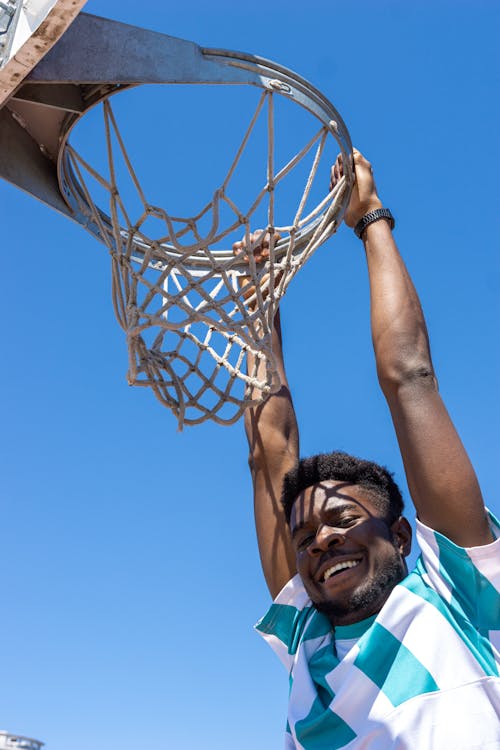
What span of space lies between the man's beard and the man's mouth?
0.27 feet

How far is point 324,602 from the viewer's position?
3.11m

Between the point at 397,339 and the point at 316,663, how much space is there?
1.22m

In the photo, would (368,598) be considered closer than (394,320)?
Yes

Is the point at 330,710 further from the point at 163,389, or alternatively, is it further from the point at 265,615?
the point at 163,389

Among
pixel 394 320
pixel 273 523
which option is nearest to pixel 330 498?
pixel 273 523

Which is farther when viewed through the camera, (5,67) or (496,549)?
(5,67)

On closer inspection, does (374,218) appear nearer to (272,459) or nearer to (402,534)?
(272,459)

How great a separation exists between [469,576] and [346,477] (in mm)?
852

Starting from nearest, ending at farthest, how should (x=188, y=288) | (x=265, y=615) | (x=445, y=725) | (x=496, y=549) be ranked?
(x=445, y=725) → (x=496, y=549) → (x=265, y=615) → (x=188, y=288)

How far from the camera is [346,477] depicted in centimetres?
344

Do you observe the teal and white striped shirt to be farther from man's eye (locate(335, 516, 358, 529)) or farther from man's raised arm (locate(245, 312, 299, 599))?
man's raised arm (locate(245, 312, 299, 599))

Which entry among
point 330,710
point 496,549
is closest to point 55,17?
point 496,549

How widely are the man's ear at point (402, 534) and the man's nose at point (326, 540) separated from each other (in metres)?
0.25

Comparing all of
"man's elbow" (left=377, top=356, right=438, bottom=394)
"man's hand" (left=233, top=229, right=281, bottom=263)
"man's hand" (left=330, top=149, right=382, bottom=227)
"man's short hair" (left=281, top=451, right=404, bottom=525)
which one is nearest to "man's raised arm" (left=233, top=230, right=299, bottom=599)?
"man's hand" (left=233, top=229, right=281, bottom=263)
